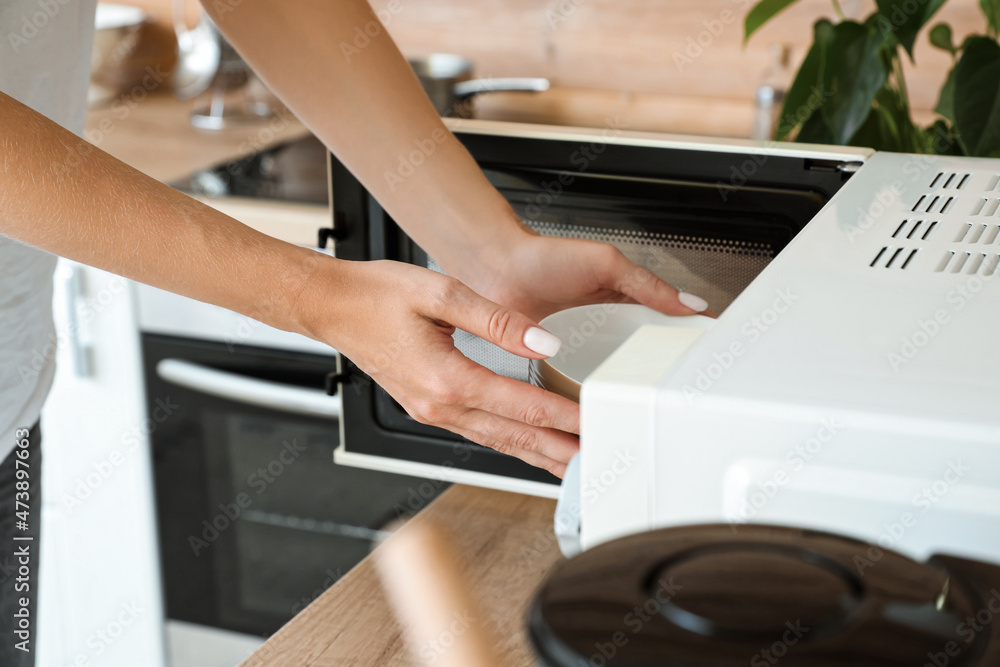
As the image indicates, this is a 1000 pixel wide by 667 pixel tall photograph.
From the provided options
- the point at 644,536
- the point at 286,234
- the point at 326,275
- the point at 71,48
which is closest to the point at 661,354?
the point at 644,536

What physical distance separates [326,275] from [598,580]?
1.16 feet

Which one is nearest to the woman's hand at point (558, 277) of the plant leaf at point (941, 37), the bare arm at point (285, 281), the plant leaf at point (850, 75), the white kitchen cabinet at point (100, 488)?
the bare arm at point (285, 281)

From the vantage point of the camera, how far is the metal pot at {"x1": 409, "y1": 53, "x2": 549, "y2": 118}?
1547mm

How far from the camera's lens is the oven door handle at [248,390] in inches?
49.3

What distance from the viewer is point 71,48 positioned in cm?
73

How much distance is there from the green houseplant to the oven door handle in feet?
2.19

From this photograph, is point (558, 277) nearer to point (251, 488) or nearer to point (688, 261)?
point (688, 261)

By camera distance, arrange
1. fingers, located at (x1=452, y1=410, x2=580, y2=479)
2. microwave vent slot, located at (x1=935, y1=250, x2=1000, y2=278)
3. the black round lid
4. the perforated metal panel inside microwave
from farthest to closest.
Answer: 1. the perforated metal panel inside microwave
2. fingers, located at (x1=452, y1=410, x2=580, y2=479)
3. microwave vent slot, located at (x1=935, y1=250, x2=1000, y2=278)
4. the black round lid

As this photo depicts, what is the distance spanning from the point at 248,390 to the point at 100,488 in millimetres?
264

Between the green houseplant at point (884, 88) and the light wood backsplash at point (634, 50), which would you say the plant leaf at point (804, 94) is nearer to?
the green houseplant at point (884, 88)

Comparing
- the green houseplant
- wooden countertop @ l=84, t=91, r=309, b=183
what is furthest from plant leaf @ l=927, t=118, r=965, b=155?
wooden countertop @ l=84, t=91, r=309, b=183

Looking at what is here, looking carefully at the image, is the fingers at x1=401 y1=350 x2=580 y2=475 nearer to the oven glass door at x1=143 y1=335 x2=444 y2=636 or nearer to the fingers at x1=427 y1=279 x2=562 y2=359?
the fingers at x1=427 y1=279 x2=562 y2=359

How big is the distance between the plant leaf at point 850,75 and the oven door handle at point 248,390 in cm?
70

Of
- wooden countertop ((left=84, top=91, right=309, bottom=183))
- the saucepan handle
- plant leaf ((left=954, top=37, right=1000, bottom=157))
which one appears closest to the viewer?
plant leaf ((left=954, top=37, right=1000, bottom=157))
